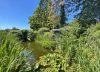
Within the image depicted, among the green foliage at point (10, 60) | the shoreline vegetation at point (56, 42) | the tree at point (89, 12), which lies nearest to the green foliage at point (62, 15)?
the shoreline vegetation at point (56, 42)

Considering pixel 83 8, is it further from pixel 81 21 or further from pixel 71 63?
pixel 71 63

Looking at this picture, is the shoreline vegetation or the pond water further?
the pond water

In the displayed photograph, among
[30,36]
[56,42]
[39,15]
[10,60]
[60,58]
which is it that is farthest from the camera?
[39,15]

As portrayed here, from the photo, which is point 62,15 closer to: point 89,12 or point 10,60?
point 89,12

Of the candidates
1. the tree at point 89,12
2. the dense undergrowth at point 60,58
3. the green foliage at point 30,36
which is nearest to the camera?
the dense undergrowth at point 60,58

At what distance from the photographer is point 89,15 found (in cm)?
2778

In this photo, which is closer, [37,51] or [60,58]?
[60,58]

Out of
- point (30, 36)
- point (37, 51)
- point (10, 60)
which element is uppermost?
point (10, 60)

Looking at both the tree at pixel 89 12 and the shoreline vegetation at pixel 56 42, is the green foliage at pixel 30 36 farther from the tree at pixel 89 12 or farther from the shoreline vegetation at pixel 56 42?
the tree at pixel 89 12

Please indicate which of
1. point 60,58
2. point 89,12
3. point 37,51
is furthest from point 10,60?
point 89,12

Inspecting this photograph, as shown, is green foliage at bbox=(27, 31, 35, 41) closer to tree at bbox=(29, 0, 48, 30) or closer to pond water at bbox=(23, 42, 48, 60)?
pond water at bbox=(23, 42, 48, 60)

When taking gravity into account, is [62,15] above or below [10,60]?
above

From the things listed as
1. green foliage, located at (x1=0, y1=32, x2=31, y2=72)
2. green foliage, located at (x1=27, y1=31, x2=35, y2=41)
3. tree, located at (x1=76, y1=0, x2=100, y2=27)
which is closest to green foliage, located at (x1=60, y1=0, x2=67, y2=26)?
tree, located at (x1=76, y1=0, x2=100, y2=27)

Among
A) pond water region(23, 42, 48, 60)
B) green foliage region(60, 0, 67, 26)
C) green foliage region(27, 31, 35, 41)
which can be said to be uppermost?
green foliage region(60, 0, 67, 26)
